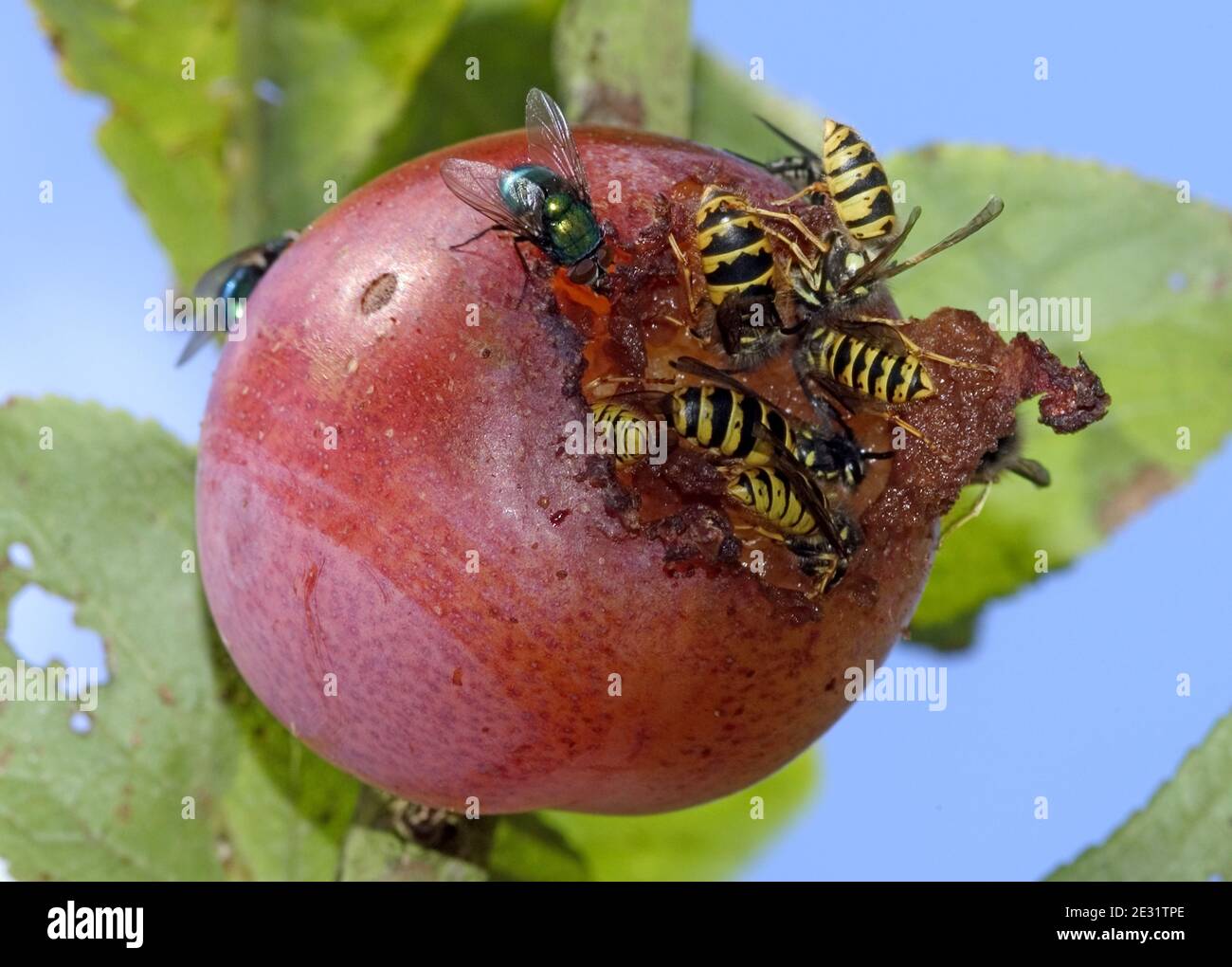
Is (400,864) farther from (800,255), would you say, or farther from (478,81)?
(478,81)

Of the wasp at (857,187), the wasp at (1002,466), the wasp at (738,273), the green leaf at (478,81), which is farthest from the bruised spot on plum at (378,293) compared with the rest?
the green leaf at (478,81)

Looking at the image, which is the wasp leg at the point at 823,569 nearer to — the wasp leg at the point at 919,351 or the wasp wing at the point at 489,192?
the wasp leg at the point at 919,351

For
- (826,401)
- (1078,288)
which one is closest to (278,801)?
(826,401)

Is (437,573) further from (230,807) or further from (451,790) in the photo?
(230,807)

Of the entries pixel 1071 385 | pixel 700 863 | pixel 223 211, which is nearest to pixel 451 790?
pixel 1071 385

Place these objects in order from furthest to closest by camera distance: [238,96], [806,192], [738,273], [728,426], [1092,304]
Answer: [238,96] → [1092,304] → [806,192] → [738,273] → [728,426]

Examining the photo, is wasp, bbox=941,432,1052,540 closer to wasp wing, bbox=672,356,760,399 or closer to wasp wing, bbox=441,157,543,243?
wasp wing, bbox=672,356,760,399
